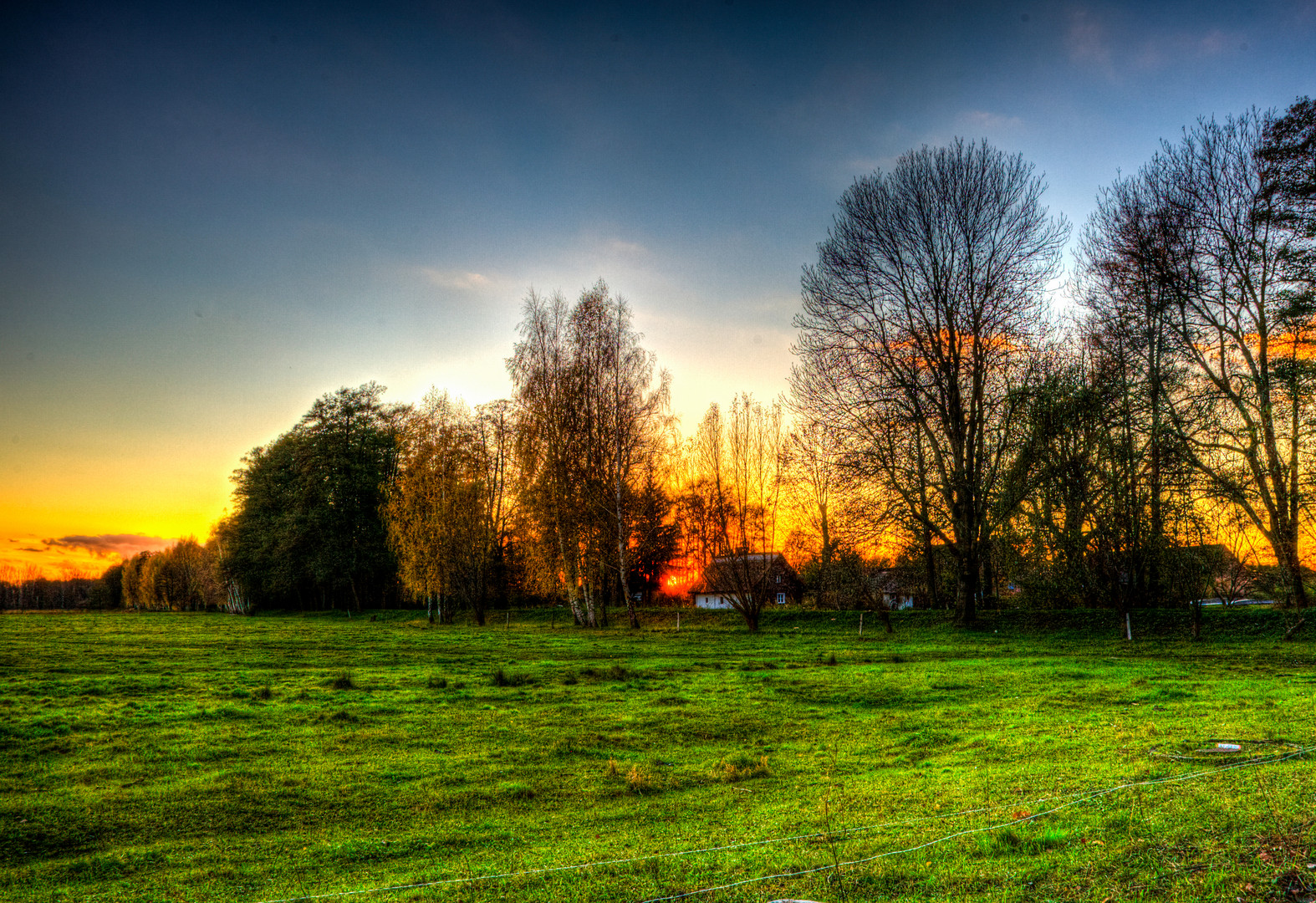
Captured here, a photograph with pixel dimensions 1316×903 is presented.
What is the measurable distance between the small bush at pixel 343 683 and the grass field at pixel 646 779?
0.07 metres

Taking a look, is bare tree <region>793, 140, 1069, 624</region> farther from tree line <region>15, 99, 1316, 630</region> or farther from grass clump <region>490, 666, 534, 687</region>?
grass clump <region>490, 666, 534, 687</region>

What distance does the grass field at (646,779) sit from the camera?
16.2 feet

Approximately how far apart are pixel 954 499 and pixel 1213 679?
42.9 feet

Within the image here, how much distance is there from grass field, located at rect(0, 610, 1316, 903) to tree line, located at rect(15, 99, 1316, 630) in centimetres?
790

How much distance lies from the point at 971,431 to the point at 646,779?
22.7 metres

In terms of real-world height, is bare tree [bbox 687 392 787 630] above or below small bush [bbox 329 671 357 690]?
above

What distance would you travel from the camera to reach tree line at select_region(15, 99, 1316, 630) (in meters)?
23.5

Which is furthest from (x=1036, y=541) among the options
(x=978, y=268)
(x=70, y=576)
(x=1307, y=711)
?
(x=70, y=576)

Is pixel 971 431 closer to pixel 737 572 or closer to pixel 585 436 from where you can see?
pixel 737 572

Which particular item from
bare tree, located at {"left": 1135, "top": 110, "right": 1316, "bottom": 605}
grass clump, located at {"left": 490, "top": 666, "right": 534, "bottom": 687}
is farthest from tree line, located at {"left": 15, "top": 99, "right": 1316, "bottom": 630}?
grass clump, located at {"left": 490, "top": 666, "right": 534, "bottom": 687}

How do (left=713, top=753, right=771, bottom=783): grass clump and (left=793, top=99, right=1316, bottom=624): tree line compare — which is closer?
(left=713, top=753, right=771, bottom=783): grass clump

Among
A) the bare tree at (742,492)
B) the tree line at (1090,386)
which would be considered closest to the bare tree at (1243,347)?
the tree line at (1090,386)

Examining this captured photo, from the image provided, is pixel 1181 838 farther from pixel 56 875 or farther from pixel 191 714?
pixel 191 714

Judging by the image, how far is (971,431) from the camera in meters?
27.1
